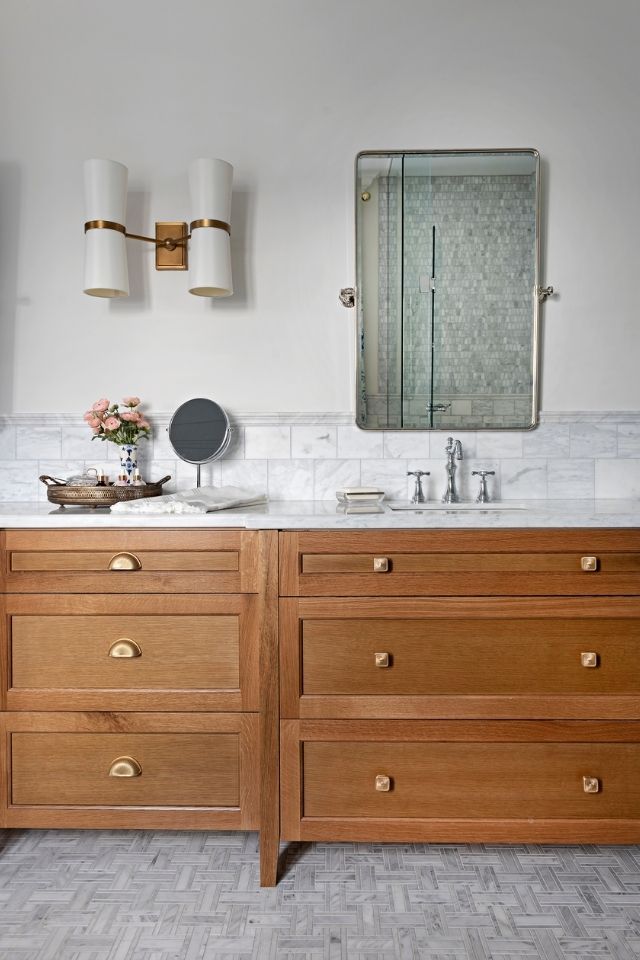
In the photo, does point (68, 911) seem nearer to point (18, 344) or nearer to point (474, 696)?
point (474, 696)

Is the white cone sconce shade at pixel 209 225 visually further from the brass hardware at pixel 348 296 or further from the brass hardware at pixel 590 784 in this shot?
the brass hardware at pixel 590 784

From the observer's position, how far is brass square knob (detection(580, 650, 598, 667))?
5.94 ft

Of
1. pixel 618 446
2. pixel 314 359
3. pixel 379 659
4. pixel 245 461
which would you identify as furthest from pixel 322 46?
pixel 379 659

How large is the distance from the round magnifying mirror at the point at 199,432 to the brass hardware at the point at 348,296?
22.3 inches

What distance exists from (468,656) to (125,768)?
0.98m

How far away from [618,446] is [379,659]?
121 centimetres

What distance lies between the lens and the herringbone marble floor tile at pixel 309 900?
62.2 inches

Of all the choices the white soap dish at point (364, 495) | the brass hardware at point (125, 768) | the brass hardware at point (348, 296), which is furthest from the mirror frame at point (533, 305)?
the brass hardware at point (125, 768)

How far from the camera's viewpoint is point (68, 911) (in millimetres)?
1708

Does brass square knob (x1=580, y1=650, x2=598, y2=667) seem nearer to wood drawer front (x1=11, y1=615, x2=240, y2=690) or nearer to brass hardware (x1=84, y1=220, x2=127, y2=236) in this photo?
wood drawer front (x1=11, y1=615, x2=240, y2=690)

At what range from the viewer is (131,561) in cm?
185

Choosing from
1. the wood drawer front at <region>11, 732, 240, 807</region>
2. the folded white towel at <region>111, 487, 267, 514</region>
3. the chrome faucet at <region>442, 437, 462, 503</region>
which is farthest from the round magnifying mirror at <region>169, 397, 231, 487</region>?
the wood drawer front at <region>11, 732, 240, 807</region>

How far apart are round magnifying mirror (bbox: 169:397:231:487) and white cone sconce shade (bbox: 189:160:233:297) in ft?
1.33

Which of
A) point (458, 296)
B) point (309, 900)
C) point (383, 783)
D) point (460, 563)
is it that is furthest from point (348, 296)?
point (309, 900)
